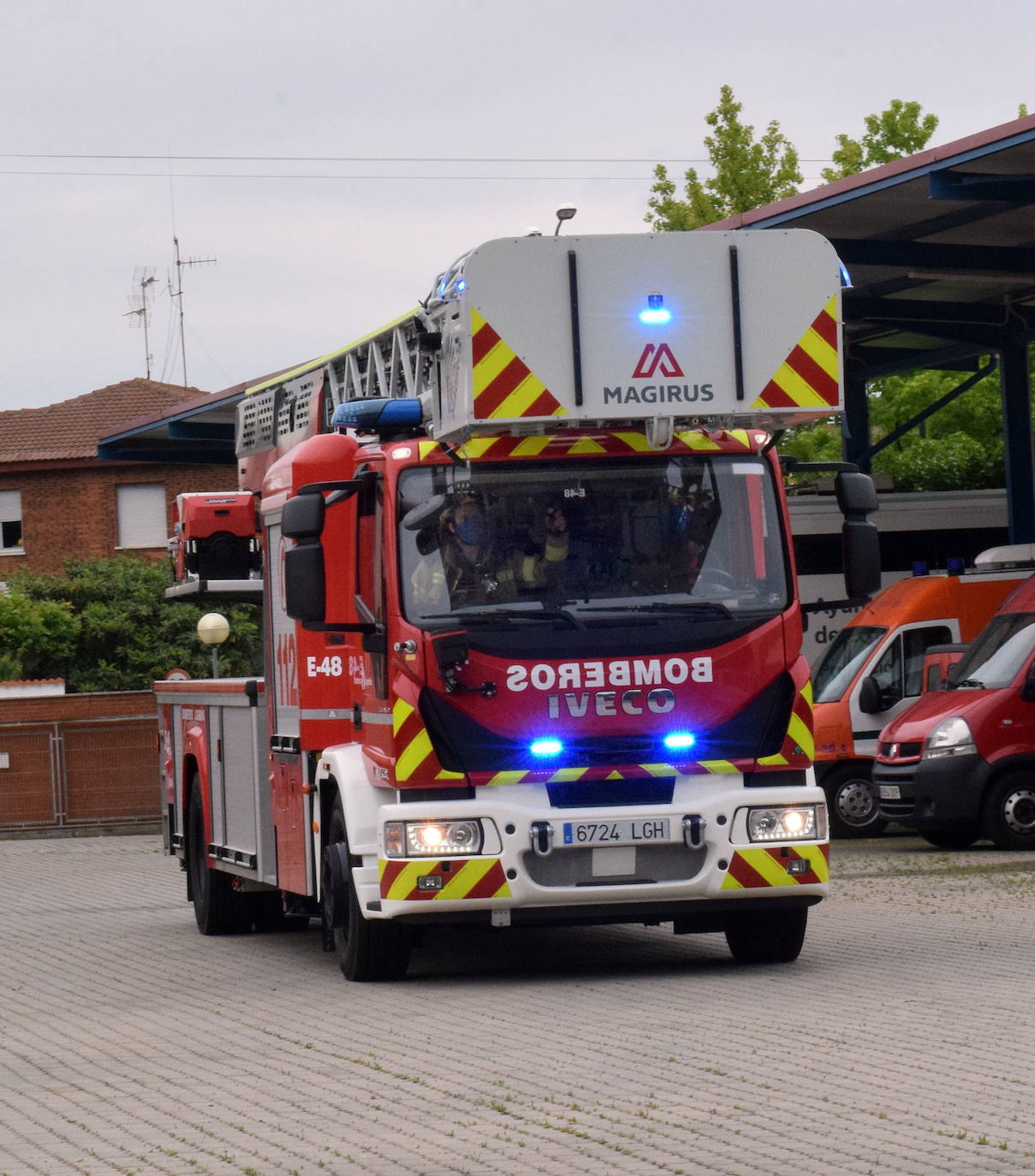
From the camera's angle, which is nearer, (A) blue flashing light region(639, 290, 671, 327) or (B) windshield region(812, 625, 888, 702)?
(A) blue flashing light region(639, 290, 671, 327)

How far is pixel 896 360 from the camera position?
3344 cm

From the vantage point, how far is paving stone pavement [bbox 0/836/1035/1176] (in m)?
6.96

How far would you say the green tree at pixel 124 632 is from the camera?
156 feet

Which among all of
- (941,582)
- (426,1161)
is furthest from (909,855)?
(426,1161)

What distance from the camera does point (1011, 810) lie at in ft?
65.8

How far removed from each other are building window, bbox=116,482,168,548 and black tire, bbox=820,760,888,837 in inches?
1327


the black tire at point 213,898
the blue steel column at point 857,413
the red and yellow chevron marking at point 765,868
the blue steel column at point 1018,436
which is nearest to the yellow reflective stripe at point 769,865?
the red and yellow chevron marking at point 765,868

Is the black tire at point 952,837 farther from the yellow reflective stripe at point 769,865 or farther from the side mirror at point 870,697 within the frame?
the yellow reflective stripe at point 769,865

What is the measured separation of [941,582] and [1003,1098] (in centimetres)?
1647

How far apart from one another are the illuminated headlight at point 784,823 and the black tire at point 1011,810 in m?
9.46

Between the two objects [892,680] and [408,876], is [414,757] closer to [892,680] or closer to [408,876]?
[408,876]

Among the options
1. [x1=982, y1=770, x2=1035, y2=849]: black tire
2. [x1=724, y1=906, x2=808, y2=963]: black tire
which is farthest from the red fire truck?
[x1=982, y1=770, x2=1035, y2=849]: black tire

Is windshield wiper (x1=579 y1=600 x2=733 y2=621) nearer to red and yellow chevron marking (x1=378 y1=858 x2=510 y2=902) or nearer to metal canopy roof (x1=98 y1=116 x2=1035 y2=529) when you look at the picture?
red and yellow chevron marking (x1=378 y1=858 x2=510 y2=902)

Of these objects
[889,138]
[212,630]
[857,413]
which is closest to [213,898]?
[212,630]
